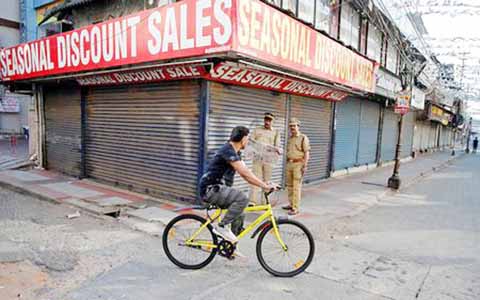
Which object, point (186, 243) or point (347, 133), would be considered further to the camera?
point (347, 133)

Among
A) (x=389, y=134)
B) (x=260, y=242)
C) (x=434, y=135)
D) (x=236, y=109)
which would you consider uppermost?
(x=236, y=109)

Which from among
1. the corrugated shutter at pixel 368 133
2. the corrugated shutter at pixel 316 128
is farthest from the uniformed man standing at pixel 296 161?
the corrugated shutter at pixel 368 133

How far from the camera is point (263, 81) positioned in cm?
776

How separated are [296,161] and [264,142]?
84cm

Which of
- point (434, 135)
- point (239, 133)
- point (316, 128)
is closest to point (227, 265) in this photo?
point (239, 133)

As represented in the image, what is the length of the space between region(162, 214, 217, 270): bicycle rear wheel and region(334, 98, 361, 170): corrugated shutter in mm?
9259

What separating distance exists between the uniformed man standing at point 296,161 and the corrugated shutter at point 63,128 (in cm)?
693

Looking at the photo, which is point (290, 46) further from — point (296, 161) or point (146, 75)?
point (146, 75)

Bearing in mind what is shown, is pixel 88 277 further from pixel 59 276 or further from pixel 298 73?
pixel 298 73

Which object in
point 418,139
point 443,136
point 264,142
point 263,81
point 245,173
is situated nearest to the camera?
point 245,173

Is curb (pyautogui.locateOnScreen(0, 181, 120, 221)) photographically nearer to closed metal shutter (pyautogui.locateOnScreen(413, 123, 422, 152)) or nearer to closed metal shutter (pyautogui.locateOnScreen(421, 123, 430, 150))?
closed metal shutter (pyautogui.locateOnScreen(413, 123, 422, 152))

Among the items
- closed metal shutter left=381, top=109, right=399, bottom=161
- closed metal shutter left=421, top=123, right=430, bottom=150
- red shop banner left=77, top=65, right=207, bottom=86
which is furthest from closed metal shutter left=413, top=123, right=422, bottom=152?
red shop banner left=77, top=65, right=207, bottom=86

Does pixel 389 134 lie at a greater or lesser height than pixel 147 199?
greater

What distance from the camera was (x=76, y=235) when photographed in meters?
→ 5.56
